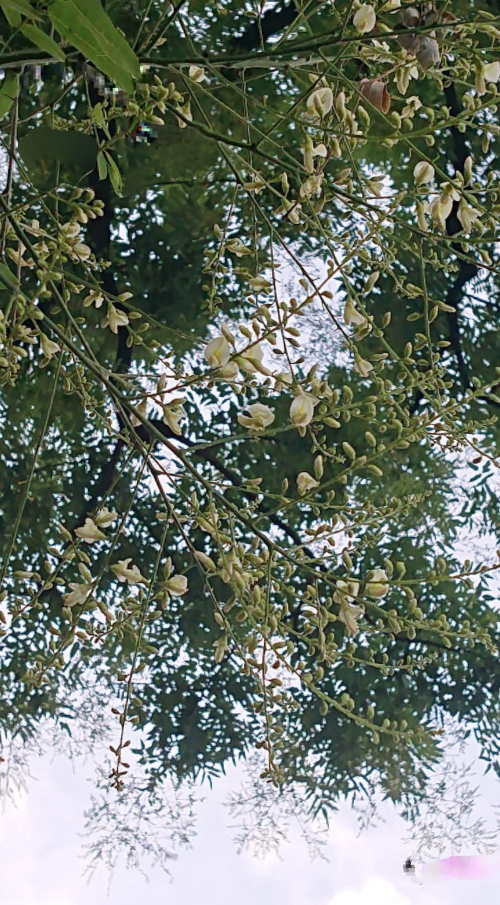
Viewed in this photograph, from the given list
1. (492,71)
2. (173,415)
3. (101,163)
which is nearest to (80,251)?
(101,163)

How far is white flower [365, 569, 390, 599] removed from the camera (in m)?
0.46

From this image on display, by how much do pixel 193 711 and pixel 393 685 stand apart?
0.30m

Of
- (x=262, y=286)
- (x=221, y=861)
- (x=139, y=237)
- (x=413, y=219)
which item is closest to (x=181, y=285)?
(x=139, y=237)

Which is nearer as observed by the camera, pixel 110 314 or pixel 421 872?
pixel 110 314

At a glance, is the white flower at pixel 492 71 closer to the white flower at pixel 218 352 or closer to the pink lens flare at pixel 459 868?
the white flower at pixel 218 352

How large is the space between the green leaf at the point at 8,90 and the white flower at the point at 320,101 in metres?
0.17

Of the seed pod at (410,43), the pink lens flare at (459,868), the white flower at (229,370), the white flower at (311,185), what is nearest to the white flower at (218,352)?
the white flower at (229,370)

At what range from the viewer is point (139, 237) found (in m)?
1.21

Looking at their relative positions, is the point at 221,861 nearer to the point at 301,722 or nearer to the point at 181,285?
the point at 301,722

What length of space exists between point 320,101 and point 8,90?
0.59 feet

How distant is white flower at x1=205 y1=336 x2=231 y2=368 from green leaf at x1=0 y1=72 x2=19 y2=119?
198 mm

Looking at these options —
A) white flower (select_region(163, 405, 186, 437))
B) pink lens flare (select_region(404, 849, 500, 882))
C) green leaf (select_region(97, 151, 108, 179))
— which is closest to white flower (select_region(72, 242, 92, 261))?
green leaf (select_region(97, 151, 108, 179))

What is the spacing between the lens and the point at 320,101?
1.54 feet

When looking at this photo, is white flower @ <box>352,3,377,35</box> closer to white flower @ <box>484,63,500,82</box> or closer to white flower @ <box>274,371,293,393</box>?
white flower @ <box>484,63,500,82</box>
